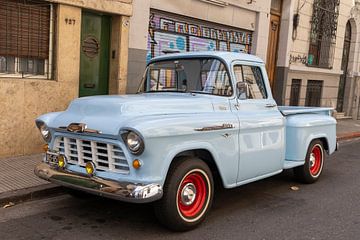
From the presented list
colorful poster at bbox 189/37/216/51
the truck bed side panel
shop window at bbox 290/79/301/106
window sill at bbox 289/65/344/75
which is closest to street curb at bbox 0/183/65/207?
the truck bed side panel

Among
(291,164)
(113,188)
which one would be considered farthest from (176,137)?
(291,164)

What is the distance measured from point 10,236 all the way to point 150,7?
6.48 metres

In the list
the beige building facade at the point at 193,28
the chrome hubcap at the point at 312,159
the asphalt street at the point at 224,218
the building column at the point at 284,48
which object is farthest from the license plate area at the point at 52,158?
the building column at the point at 284,48

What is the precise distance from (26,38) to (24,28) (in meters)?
0.17

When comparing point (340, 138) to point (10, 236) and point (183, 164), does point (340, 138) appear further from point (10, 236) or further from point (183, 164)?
point (10, 236)

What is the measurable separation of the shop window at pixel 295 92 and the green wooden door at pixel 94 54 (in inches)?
319

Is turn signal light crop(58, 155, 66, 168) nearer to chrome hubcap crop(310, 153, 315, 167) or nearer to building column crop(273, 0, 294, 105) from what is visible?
chrome hubcap crop(310, 153, 315, 167)

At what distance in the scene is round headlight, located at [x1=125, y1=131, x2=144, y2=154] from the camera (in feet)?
13.1

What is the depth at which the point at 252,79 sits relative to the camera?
227 inches

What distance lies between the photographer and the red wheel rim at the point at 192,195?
4445 mm

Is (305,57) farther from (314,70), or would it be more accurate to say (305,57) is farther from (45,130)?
(45,130)

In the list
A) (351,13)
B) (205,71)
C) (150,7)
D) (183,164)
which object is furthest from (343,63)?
(183,164)

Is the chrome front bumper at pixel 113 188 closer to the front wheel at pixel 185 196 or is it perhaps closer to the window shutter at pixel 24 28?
the front wheel at pixel 185 196

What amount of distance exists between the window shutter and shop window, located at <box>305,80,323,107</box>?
10.9 m
